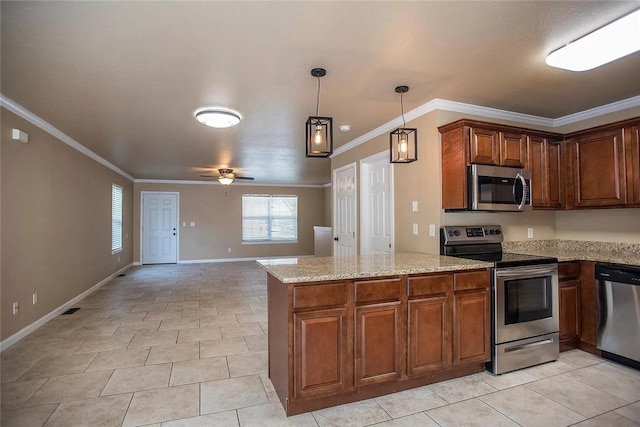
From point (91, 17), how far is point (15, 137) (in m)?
2.20

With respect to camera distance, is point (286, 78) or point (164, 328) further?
point (164, 328)

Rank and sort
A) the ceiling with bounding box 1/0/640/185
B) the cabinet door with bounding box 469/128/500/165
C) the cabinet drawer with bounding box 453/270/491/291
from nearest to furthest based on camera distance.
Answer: the ceiling with bounding box 1/0/640/185
the cabinet drawer with bounding box 453/270/491/291
the cabinet door with bounding box 469/128/500/165

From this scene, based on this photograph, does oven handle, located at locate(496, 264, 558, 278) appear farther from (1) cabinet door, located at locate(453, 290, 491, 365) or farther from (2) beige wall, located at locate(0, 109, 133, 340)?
(2) beige wall, located at locate(0, 109, 133, 340)

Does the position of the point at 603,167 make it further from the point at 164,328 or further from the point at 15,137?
the point at 15,137

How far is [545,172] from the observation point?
346 cm

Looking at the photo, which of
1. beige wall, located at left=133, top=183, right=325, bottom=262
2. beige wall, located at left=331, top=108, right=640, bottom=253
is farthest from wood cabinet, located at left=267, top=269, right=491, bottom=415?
beige wall, located at left=133, top=183, right=325, bottom=262

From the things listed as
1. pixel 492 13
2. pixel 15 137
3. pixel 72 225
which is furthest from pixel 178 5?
pixel 72 225

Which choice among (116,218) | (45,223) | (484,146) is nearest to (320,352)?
(484,146)

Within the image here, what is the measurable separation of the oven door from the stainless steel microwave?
1.99 feet

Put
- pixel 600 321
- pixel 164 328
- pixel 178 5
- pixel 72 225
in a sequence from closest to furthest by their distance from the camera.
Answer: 1. pixel 178 5
2. pixel 600 321
3. pixel 164 328
4. pixel 72 225

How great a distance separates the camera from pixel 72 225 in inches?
188

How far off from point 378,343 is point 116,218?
6.98m

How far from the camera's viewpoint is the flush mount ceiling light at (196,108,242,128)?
343 cm

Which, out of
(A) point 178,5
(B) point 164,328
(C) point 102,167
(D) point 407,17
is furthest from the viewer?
(C) point 102,167
